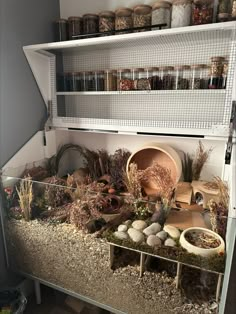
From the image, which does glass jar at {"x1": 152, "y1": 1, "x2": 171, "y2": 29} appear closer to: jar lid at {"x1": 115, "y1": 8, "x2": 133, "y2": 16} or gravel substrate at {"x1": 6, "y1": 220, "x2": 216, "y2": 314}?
jar lid at {"x1": 115, "y1": 8, "x2": 133, "y2": 16}

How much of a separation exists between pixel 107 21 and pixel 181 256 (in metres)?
1.38

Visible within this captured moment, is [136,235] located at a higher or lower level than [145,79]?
lower

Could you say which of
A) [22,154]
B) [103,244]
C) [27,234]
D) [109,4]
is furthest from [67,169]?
[109,4]

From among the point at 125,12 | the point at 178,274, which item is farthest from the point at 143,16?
the point at 178,274

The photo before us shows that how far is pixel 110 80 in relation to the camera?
5.13 ft

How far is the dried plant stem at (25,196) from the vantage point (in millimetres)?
1431

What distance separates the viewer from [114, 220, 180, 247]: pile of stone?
111cm

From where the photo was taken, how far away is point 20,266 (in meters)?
1.55

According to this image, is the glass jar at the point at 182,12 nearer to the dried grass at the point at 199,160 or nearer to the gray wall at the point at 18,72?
the dried grass at the point at 199,160

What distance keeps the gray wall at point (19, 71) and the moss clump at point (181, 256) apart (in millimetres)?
915

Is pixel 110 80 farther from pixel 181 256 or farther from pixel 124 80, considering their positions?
pixel 181 256

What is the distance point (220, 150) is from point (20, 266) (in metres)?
1.47

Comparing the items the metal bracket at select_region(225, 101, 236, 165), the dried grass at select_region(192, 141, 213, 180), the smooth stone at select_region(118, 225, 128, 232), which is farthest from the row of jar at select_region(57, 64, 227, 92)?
the smooth stone at select_region(118, 225, 128, 232)

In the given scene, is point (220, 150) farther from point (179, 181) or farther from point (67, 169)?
point (67, 169)
